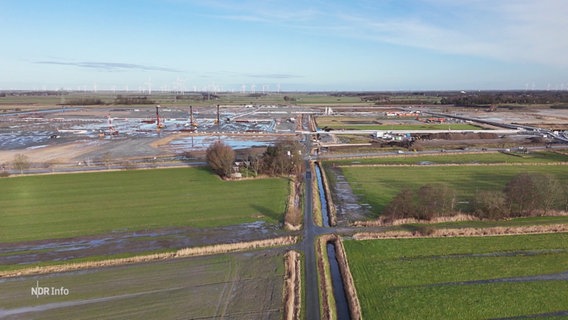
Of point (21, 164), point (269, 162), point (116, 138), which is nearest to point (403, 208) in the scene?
point (269, 162)

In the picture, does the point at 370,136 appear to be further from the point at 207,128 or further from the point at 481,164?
the point at 207,128

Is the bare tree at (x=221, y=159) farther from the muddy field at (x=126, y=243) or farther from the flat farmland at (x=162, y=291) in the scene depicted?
the flat farmland at (x=162, y=291)

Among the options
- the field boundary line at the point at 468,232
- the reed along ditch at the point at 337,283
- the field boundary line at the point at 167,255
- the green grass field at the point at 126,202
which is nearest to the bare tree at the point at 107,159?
the green grass field at the point at 126,202

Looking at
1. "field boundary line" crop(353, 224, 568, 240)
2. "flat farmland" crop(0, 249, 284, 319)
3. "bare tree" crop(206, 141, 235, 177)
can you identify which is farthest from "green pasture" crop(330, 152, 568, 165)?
"flat farmland" crop(0, 249, 284, 319)

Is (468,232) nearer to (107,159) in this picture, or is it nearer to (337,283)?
(337,283)

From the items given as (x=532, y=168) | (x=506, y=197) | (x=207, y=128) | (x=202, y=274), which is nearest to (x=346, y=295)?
(x=202, y=274)

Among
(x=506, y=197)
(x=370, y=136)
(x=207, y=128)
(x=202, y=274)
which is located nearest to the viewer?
(x=202, y=274)
